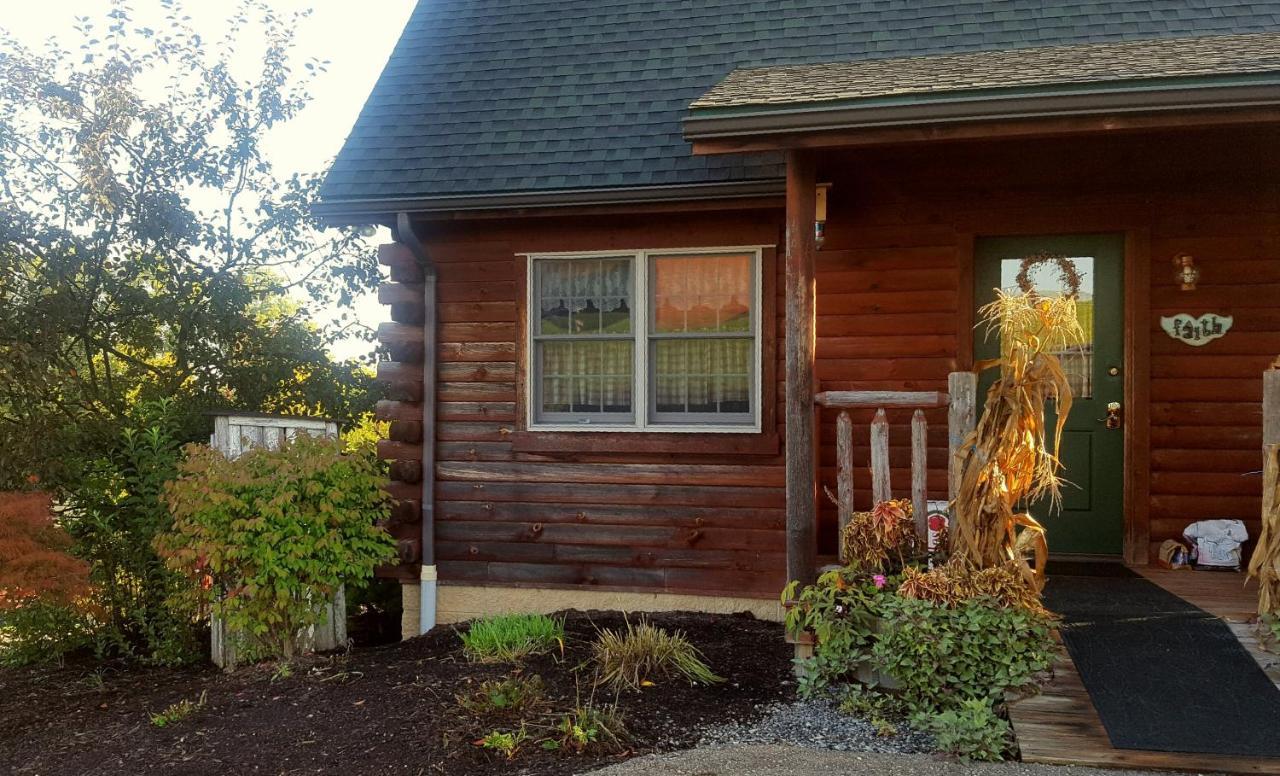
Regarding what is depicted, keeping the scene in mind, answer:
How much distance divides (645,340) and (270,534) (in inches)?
105

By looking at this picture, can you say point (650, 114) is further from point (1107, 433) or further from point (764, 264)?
point (1107, 433)

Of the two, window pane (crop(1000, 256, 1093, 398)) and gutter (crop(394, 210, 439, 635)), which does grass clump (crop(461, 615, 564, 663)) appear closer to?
gutter (crop(394, 210, 439, 635))

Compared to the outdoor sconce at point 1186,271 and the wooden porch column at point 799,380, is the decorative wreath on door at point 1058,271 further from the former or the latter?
the wooden porch column at point 799,380

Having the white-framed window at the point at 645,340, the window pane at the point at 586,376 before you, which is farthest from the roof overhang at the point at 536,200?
the window pane at the point at 586,376

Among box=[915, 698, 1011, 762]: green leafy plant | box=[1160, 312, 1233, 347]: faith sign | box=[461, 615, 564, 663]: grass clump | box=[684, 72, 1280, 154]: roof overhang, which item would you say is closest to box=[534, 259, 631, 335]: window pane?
box=[684, 72, 1280, 154]: roof overhang

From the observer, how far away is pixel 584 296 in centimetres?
698

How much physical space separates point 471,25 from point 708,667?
5.86 meters

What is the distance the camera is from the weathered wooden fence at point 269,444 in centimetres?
638

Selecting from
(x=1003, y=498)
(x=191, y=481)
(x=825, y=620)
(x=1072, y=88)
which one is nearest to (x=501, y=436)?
(x=191, y=481)

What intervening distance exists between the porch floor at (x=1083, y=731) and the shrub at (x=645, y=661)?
5.26 feet

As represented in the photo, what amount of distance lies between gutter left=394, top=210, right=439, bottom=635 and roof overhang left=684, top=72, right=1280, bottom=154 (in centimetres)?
275

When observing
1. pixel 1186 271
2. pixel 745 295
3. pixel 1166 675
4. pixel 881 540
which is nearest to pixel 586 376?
pixel 745 295

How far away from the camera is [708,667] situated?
17.4 feet

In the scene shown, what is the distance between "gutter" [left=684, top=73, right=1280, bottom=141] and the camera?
447 cm
